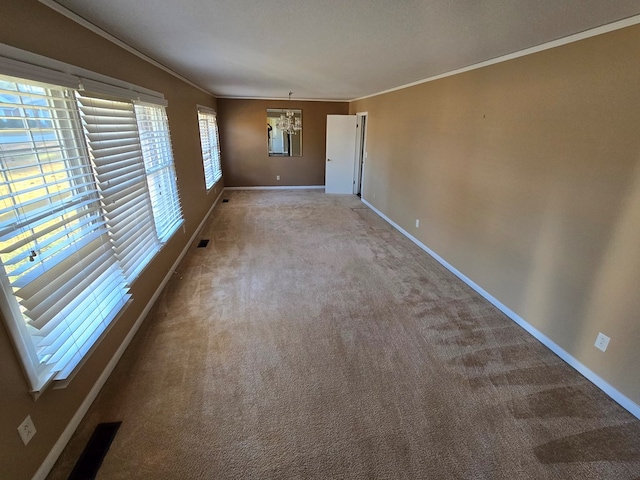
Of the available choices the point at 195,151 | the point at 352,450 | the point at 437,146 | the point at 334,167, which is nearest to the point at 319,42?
the point at 437,146

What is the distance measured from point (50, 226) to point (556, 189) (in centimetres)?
328

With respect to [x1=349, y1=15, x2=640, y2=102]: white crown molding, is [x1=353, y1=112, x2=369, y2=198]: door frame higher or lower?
lower

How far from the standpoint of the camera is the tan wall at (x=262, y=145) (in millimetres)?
7469

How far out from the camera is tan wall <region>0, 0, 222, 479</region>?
130 cm

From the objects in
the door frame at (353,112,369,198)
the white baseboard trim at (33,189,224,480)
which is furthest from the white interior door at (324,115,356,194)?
the white baseboard trim at (33,189,224,480)

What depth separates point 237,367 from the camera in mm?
2164

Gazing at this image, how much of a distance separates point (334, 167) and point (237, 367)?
621cm

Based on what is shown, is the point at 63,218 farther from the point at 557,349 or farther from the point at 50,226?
the point at 557,349

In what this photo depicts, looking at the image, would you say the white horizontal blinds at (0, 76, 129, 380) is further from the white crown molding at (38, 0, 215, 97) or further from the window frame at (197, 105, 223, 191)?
the window frame at (197, 105, 223, 191)

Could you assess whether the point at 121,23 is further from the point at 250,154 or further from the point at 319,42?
the point at 250,154

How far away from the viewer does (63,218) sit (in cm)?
172

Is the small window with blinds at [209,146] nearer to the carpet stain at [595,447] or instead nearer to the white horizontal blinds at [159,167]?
the white horizontal blinds at [159,167]

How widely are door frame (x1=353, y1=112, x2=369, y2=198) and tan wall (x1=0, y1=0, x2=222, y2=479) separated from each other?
14.8ft

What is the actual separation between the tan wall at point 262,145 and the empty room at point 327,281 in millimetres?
3942
